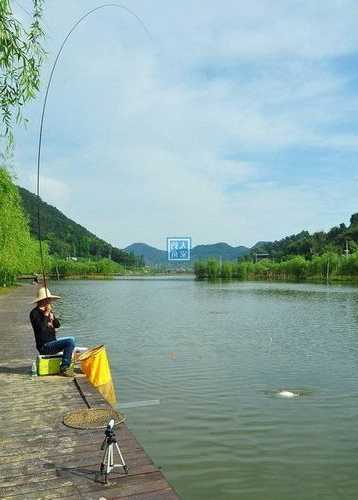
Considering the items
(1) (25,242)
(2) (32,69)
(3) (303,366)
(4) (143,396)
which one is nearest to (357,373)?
(3) (303,366)

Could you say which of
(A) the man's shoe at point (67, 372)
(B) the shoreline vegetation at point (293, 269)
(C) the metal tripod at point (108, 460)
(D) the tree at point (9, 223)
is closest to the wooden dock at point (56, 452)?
(C) the metal tripod at point (108, 460)

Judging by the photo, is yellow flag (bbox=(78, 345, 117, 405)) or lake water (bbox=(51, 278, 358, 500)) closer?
lake water (bbox=(51, 278, 358, 500))

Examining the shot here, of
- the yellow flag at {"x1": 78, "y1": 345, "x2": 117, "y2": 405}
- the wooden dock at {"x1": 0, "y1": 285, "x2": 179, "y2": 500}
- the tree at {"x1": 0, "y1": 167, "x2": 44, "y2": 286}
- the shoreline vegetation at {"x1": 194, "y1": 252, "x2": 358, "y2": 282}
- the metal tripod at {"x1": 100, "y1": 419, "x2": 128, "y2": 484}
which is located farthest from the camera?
the shoreline vegetation at {"x1": 194, "y1": 252, "x2": 358, "y2": 282}

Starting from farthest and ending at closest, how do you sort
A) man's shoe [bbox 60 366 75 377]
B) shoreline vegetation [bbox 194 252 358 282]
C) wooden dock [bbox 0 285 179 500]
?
shoreline vegetation [bbox 194 252 358 282] < man's shoe [bbox 60 366 75 377] < wooden dock [bbox 0 285 179 500]

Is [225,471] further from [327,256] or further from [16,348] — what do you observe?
[327,256]

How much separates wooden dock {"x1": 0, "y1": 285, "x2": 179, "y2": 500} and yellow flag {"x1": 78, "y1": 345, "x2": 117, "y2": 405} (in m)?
0.89

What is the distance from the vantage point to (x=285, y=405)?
10781mm

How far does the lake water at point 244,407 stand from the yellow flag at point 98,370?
0.43 m

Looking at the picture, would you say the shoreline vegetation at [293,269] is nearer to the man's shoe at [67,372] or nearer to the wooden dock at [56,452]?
the man's shoe at [67,372]

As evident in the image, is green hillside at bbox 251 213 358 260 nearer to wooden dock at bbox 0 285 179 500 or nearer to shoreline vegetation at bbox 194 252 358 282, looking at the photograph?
shoreline vegetation at bbox 194 252 358 282

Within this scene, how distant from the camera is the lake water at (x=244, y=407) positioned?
7246mm

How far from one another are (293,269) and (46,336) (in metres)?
112

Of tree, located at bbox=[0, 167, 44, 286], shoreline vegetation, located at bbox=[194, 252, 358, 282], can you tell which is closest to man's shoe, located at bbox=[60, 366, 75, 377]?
tree, located at bbox=[0, 167, 44, 286]

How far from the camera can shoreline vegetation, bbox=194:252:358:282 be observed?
9899cm
